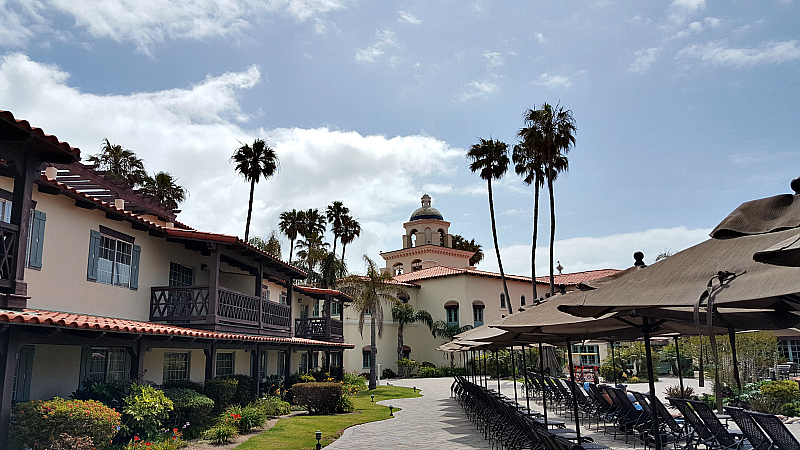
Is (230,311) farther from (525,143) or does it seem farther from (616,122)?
(525,143)

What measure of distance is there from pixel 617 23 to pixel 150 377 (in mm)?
15116

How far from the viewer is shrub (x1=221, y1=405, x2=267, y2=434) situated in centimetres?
1538

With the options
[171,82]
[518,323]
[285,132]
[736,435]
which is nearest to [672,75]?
[736,435]

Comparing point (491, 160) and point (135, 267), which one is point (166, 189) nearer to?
point (135, 267)

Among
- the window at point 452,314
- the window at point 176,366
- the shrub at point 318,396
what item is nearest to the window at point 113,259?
the window at point 176,366

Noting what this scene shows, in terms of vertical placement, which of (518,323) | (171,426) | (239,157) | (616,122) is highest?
(239,157)

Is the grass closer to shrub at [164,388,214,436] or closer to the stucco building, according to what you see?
shrub at [164,388,214,436]

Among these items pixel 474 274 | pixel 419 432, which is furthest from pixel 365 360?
pixel 419 432

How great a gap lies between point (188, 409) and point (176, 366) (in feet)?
11.7

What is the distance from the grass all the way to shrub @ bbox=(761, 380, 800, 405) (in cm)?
1161

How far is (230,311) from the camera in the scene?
17297 mm

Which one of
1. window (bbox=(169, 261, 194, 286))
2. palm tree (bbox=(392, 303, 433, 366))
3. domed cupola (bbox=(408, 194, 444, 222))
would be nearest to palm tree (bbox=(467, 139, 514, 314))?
palm tree (bbox=(392, 303, 433, 366))

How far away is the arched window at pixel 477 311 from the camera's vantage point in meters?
46.8

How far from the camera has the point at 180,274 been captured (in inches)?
723
